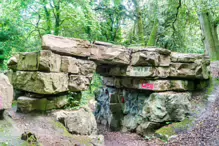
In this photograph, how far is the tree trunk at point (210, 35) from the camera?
32.5 ft

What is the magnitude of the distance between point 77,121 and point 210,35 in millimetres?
8444

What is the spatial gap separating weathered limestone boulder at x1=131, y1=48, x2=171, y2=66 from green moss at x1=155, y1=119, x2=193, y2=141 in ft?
6.87

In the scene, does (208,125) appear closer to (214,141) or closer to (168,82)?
(214,141)

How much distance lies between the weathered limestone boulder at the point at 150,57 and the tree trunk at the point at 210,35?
428cm

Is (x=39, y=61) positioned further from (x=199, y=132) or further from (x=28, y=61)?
(x=199, y=132)

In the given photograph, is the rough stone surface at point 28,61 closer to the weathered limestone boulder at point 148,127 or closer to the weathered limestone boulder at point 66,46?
the weathered limestone boulder at point 66,46

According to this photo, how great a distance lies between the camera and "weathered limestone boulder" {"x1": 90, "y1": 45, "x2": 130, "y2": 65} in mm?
5942

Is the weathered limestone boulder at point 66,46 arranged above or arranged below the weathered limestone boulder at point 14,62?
above

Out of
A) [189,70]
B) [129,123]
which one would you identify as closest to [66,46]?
[189,70]

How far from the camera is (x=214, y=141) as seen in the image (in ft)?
15.2

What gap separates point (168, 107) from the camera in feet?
22.1

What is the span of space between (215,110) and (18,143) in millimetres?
5805

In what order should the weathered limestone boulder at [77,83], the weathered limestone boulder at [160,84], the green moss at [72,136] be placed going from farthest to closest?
the weathered limestone boulder at [160,84] < the weathered limestone boulder at [77,83] < the green moss at [72,136]

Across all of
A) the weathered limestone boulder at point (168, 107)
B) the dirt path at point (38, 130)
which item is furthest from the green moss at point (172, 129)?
the dirt path at point (38, 130)
